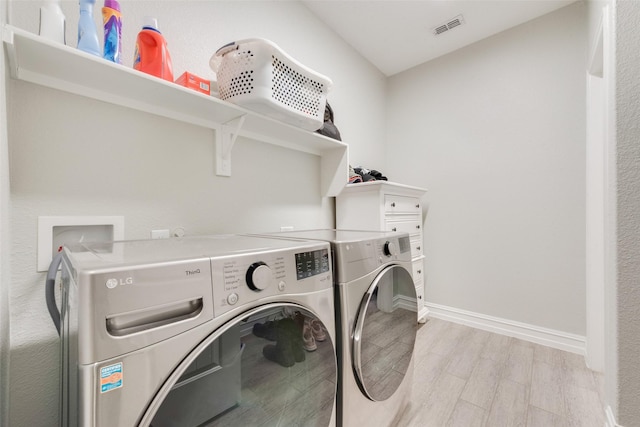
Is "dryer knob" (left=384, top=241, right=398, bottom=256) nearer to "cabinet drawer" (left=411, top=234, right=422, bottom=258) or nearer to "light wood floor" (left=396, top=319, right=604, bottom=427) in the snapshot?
"light wood floor" (left=396, top=319, right=604, bottom=427)

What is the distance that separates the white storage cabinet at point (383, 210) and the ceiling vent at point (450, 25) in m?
1.39

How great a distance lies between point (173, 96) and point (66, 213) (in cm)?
59

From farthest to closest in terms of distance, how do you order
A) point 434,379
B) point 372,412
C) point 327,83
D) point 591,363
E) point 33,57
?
point 591,363
point 434,379
point 327,83
point 372,412
point 33,57

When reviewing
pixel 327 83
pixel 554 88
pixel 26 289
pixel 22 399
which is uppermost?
pixel 554 88

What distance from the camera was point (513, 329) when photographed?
2188 mm

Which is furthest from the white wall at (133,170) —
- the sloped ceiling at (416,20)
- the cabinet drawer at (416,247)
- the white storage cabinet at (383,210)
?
the cabinet drawer at (416,247)

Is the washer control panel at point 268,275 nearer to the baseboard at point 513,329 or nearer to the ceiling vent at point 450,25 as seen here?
the baseboard at point 513,329

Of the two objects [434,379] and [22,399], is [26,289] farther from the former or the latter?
[434,379]

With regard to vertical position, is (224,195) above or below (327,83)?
below

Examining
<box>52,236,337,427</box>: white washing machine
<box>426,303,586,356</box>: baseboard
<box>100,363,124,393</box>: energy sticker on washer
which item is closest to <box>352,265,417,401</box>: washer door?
<box>52,236,337,427</box>: white washing machine

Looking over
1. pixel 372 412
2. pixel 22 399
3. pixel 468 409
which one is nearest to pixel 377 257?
pixel 372 412

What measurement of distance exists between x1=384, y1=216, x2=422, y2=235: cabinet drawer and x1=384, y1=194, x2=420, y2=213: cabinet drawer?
Answer: 9 centimetres

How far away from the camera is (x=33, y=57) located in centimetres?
80

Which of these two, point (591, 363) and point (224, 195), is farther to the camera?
point (591, 363)
